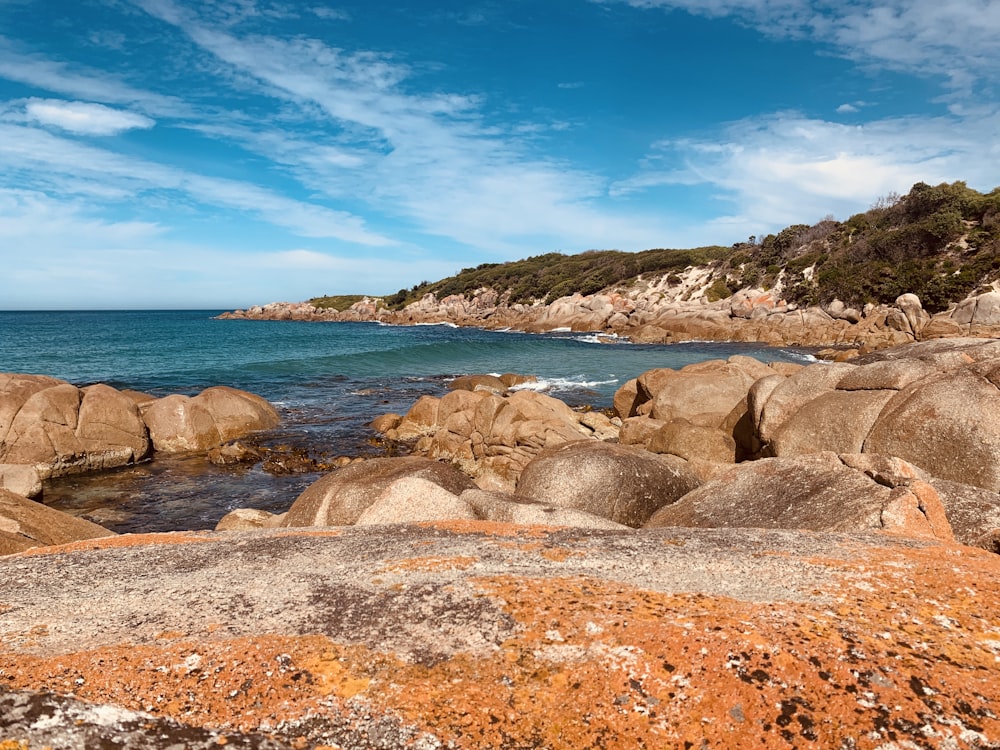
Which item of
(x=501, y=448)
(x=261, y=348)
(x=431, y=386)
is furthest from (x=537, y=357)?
(x=501, y=448)

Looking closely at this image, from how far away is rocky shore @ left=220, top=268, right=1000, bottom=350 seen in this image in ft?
185

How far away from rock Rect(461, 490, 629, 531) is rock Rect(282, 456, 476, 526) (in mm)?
1888

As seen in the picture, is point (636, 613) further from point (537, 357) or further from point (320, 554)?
point (537, 357)

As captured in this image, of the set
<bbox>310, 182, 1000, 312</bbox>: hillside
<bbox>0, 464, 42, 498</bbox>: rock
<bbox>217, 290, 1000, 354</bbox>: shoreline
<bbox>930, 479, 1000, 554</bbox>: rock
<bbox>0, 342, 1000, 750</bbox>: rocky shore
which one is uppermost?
<bbox>310, 182, 1000, 312</bbox>: hillside

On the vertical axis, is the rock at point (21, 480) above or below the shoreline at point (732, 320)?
below

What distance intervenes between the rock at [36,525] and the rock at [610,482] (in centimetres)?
783

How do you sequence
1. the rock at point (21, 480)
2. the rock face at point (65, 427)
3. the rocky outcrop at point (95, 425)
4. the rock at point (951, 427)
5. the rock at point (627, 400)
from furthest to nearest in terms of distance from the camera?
the rock at point (627, 400) → the rocky outcrop at point (95, 425) → the rock face at point (65, 427) → the rock at point (21, 480) → the rock at point (951, 427)

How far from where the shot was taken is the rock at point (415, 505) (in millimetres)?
9273

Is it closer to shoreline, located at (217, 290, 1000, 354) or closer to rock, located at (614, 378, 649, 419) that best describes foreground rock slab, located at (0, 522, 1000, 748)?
rock, located at (614, 378, 649, 419)

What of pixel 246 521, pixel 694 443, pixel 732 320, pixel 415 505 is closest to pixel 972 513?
pixel 415 505

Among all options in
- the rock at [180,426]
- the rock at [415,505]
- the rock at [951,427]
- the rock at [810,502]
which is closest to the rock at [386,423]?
the rock at [180,426]

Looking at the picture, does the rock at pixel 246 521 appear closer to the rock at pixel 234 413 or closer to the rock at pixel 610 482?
the rock at pixel 610 482

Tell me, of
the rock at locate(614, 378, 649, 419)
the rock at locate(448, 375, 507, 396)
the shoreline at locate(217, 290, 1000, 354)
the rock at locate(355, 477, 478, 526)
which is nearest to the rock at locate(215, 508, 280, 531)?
the rock at locate(355, 477, 478, 526)

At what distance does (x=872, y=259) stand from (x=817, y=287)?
292 inches
